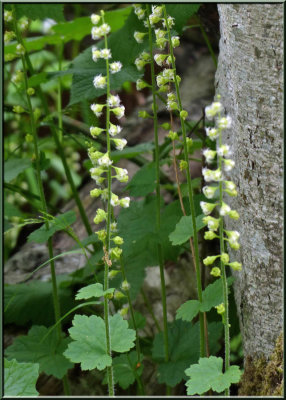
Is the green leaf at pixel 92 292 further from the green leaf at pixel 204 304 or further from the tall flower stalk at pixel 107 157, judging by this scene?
the green leaf at pixel 204 304

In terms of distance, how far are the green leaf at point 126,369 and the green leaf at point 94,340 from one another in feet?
1.15

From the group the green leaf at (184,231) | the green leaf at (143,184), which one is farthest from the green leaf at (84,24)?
the green leaf at (184,231)

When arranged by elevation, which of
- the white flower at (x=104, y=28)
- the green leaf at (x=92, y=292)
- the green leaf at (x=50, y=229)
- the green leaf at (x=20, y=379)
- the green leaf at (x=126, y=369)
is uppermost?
the white flower at (x=104, y=28)

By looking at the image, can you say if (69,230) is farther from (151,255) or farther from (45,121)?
(45,121)

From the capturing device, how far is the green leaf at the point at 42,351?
1.92m

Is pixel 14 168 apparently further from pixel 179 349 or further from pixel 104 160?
pixel 104 160

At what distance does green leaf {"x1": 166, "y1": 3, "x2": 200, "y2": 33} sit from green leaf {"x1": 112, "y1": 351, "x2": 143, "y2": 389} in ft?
→ 3.61

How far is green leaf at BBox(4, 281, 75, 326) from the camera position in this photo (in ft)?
7.41

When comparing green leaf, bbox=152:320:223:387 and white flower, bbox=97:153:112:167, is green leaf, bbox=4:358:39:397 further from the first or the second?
white flower, bbox=97:153:112:167

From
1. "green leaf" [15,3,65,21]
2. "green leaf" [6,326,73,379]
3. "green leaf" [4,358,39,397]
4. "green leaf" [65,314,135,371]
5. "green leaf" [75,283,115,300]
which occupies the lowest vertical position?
"green leaf" [6,326,73,379]

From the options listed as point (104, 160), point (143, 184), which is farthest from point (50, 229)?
point (104, 160)

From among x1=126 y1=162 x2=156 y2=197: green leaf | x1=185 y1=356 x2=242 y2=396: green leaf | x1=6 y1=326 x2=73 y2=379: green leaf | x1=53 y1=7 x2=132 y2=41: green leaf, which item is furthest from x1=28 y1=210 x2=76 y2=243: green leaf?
x1=53 y1=7 x2=132 y2=41: green leaf

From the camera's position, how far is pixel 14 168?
2.41 metres

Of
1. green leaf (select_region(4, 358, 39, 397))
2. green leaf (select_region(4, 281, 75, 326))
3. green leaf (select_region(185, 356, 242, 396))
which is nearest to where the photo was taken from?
green leaf (select_region(185, 356, 242, 396))
